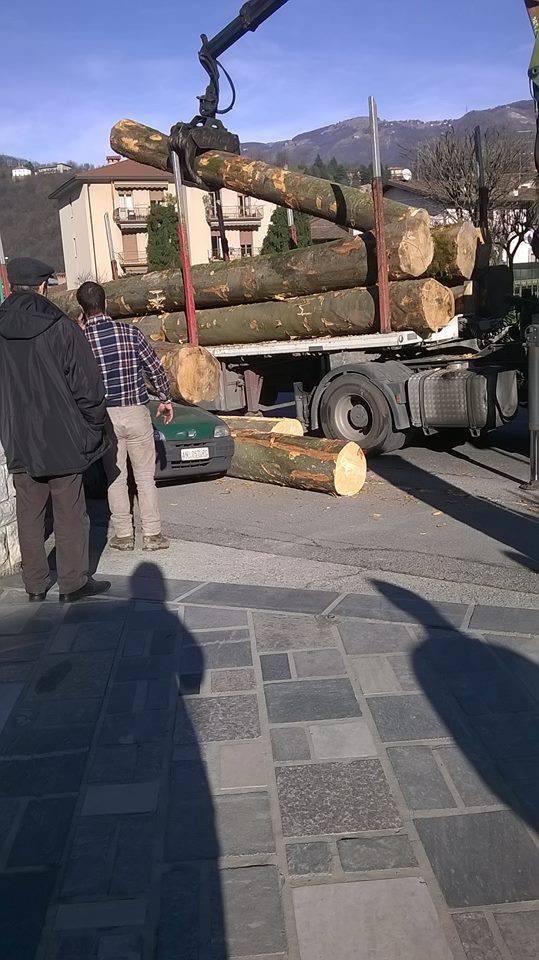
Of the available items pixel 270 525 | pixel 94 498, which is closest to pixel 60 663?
pixel 270 525

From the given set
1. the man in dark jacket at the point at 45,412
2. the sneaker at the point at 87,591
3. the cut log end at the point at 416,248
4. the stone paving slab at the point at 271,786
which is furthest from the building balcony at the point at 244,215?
the stone paving slab at the point at 271,786

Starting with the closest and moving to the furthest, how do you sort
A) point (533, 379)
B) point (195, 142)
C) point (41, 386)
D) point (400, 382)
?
point (41, 386)
point (533, 379)
point (400, 382)
point (195, 142)

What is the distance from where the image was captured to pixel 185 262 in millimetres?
10469

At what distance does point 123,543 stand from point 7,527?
102 cm

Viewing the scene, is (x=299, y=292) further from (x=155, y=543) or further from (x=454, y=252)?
(x=155, y=543)

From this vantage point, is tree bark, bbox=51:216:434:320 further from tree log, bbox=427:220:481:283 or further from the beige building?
the beige building

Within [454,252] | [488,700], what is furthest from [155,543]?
[454,252]

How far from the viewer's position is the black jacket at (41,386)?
15.7ft

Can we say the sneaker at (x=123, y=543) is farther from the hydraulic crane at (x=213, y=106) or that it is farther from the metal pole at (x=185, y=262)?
the hydraulic crane at (x=213, y=106)

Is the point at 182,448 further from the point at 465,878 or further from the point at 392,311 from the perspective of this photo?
the point at 465,878

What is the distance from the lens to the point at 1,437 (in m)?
4.95

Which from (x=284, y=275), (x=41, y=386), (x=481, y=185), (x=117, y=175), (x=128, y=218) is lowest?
(x=41, y=386)

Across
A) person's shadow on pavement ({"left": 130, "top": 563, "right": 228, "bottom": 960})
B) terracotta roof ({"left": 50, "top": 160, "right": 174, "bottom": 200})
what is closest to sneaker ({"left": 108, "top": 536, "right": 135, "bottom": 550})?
person's shadow on pavement ({"left": 130, "top": 563, "right": 228, "bottom": 960})

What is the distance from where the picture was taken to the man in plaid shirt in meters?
6.04
